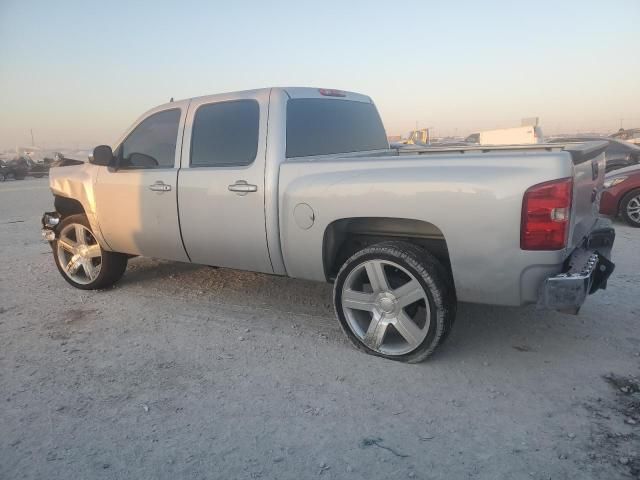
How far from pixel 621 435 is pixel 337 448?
1.47 meters

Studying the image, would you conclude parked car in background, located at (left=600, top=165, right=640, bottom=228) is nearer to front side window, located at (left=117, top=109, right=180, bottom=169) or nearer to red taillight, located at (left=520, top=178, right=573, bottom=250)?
red taillight, located at (left=520, top=178, right=573, bottom=250)

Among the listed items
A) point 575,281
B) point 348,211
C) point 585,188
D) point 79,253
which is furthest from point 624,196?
point 79,253

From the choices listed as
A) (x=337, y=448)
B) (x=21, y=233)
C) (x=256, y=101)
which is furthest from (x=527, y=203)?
(x=21, y=233)

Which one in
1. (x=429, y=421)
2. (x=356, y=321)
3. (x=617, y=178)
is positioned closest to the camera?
(x=429, y=421)

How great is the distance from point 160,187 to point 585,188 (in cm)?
335

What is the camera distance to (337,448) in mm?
2576

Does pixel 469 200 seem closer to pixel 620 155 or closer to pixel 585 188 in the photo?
pixel 585 188

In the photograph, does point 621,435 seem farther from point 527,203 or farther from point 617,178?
point 617,178

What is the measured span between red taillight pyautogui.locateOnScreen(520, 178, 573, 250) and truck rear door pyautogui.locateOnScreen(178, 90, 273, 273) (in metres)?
1.90

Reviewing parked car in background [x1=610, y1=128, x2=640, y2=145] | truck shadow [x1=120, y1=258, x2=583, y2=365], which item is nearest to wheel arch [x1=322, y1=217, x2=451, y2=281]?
truck shadow [x1=120, y1=258, x2=583, y2=365]

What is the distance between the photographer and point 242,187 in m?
3.92

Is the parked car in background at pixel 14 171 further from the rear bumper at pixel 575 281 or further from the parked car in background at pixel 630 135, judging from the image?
the rear bumper at pixel 575 281

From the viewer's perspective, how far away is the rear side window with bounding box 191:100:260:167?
13.2 ft

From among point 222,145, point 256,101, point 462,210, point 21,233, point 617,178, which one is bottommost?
point 21,233
